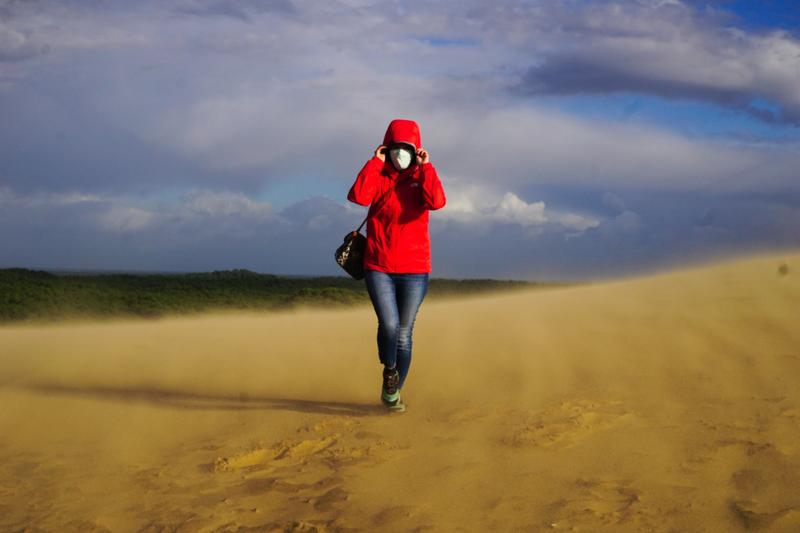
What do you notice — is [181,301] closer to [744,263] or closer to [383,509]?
[744,263]

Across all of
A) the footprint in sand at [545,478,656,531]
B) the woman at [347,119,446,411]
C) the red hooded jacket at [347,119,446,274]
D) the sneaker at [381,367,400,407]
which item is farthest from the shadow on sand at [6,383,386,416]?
the footprint in sand at [545,478,656,531]

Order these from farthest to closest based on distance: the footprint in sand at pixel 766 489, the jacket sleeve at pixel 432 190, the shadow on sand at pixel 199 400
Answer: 1. the shadow on sand at pixel 199 400
2. the jacket sleeve at pixel 432 190
3. the footprint in sand at pixel 766 489

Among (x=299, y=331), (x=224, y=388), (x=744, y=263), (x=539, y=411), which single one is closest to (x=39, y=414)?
(x=224, y=388)

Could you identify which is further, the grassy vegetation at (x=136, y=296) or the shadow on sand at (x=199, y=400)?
the grassy vegetation at (x=136, y=296)

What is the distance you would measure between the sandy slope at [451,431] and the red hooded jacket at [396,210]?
118 cm

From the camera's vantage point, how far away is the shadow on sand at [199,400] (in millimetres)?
6336

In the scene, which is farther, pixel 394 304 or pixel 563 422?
pixel 394 304

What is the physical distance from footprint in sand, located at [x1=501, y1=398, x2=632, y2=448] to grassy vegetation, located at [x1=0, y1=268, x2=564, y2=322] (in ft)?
60.4

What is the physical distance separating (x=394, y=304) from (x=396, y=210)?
70 centimetres

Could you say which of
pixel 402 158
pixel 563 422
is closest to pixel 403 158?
pixel 402 158

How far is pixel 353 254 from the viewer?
5848 mm

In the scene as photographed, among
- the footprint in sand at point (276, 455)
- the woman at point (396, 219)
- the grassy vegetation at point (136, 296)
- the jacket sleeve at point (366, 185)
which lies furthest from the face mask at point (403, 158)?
the grassy vegetation at point (136, 296)

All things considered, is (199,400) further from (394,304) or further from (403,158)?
(403,158)

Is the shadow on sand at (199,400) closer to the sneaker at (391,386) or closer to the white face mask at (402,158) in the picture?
the sneaker at (391,386)
